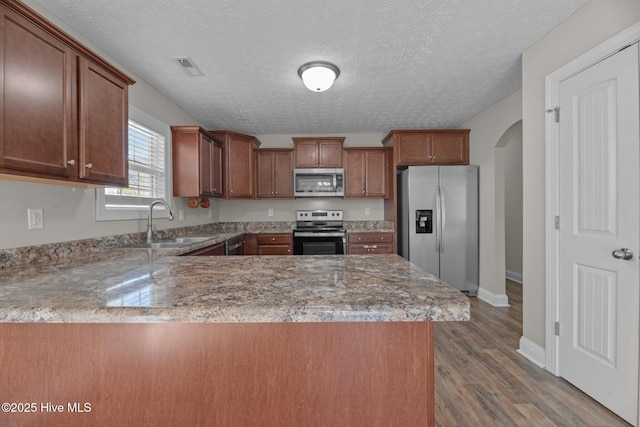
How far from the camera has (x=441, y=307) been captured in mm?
738

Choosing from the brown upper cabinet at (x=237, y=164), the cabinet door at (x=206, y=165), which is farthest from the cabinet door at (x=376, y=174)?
the cabinet door at (x=206, y=165)

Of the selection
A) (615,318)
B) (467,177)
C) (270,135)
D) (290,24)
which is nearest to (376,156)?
(467,177)

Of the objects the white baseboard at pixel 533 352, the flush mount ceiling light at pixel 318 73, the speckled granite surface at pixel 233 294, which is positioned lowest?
the white baseboard at pixel 533 352

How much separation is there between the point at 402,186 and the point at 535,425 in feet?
A: 9.68

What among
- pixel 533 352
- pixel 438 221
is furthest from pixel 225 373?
pixel 438 221

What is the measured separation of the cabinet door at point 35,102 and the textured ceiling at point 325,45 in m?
0.62

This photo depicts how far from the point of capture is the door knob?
153 cm

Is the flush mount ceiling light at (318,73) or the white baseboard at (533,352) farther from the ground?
the flush mount ceiling light at (318,73)

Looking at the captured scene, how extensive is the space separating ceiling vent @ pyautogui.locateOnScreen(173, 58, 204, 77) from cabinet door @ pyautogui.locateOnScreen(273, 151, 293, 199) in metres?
1.85

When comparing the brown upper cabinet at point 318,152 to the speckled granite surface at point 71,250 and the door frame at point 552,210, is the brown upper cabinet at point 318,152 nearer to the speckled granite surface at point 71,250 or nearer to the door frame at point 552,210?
the speckled granite surface at point 71,250

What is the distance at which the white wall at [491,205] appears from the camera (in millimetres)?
3409

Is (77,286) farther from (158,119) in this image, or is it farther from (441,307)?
(158,119)

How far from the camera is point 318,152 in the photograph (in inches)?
169

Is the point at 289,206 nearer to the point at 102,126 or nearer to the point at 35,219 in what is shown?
the point at 102,126
